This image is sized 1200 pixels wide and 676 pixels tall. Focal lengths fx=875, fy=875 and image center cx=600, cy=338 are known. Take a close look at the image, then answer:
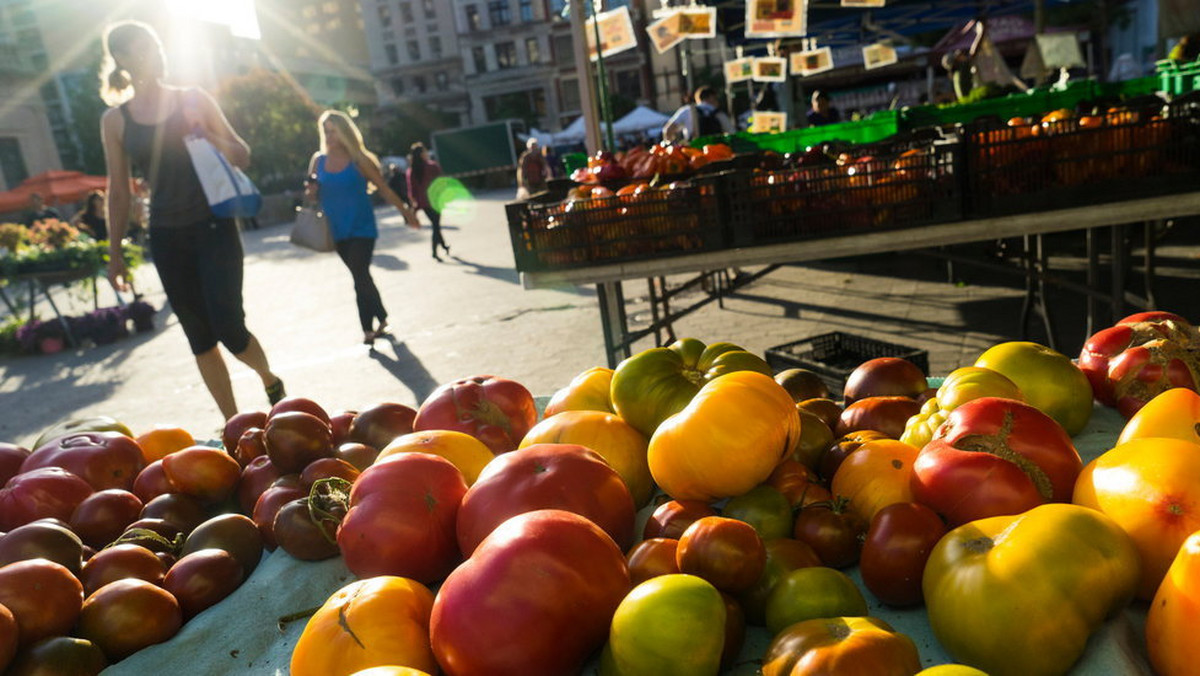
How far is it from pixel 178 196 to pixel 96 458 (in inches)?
92.0

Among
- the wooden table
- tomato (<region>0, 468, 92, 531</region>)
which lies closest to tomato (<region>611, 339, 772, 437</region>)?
tomato (<region>0, 468, 92, 531</region>)

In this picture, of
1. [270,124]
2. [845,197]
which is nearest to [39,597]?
[845,197]

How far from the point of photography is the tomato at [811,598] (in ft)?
4.09

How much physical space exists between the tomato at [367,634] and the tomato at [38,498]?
1.13m

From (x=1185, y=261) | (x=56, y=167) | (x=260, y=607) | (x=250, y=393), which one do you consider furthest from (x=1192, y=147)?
(x=56, y=167)

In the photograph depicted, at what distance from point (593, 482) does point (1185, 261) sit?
7880 mm

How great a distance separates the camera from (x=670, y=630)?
43.9 inches

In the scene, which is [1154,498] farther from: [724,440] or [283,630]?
[283,630]

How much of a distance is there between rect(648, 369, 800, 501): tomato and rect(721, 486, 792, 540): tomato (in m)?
0.03

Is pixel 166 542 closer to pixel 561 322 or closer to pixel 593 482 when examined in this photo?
pixel 593 482

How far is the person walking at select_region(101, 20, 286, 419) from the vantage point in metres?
4.23

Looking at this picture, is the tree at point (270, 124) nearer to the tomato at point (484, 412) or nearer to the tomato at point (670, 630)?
the tomato at point (484, 412)

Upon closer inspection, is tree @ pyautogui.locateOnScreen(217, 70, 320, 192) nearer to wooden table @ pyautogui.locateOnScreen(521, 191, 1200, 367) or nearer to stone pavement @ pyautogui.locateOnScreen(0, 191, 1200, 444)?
stone pavement @ pyautogui.locateOnScreen(0, 191, 1200, 444)

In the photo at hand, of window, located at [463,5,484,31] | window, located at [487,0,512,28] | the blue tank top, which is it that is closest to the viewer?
the blue tank top
